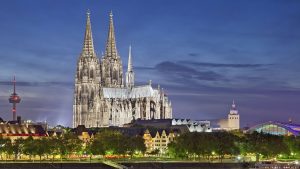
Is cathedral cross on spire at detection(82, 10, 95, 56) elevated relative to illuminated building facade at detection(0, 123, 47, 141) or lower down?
elevated

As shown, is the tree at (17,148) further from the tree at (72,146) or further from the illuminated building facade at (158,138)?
the illuminated building facade at (158,138)

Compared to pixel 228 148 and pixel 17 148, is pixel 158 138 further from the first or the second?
pixel 17 148

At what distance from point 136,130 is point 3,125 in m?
31.5

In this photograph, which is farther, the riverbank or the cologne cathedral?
the cologne cathedral

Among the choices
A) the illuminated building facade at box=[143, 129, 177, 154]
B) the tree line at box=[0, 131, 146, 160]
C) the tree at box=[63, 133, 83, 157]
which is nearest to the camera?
the tree line at box=[0, 131, 146, 160]

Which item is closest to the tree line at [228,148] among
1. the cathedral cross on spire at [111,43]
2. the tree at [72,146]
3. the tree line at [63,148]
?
the tree line at [63,148]

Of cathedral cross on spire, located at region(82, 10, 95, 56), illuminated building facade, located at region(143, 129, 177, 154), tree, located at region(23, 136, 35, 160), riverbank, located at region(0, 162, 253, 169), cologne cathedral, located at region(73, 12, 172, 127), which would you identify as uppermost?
cathedral cross on spire, located at region(82, 10, 95, 56)

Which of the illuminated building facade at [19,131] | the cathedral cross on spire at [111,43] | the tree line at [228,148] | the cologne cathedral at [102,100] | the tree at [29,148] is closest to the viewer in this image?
the tree at [29,148]

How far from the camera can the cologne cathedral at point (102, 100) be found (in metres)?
189

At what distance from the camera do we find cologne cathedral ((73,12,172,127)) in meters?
189

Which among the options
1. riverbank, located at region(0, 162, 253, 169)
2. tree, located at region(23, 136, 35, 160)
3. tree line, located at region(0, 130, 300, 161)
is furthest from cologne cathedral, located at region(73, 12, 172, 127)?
riverbank, located at region(0, 162, 253, 169)

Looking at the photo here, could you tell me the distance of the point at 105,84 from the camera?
19938 centimetres

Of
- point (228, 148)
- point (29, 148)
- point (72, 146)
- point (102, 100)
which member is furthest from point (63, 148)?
point (102, 100)

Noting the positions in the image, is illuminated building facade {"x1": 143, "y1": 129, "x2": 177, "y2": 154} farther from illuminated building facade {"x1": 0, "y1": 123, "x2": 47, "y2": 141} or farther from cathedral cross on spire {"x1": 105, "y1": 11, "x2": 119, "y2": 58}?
cathedral cross on spire {"x1": 105, "y1": 11, "x2": 119, "y2": 58}
